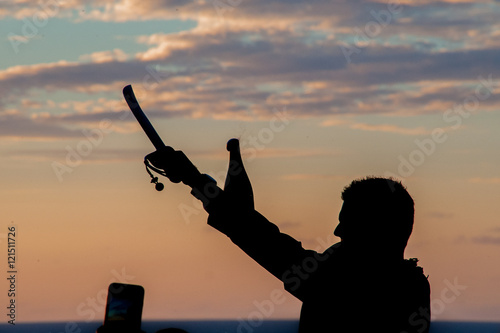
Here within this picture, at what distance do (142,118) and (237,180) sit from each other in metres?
0.71

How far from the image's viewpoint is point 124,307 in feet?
14.2

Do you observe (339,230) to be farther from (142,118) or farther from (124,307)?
(124,307)

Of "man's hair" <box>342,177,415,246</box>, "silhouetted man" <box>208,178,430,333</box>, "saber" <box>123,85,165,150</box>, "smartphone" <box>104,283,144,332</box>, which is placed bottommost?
"smartphone" <box>104,283,144,332</box>

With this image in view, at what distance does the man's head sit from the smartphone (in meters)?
2.01

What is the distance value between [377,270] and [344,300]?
0.29 metres

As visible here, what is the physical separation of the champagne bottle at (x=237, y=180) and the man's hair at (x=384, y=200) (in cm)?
59

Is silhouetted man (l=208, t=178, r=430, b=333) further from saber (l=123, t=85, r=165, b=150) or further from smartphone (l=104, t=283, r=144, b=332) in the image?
smartphone (l=104, t=283, r=144, b=332)

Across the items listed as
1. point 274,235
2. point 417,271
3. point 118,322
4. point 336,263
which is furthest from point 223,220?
point 118,322

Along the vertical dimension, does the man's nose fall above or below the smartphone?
above

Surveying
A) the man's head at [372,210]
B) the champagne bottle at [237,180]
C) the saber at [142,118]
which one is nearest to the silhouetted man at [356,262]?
the man's head at [372,210]

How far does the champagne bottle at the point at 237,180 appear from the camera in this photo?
6.16m

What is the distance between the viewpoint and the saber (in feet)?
19.4

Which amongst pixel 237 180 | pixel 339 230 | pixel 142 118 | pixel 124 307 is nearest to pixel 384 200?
pixel 339 230

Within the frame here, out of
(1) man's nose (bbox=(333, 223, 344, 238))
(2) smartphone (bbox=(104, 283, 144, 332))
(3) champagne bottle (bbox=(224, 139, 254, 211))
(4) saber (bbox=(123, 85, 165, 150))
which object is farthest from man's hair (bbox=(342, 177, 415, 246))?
(2) smartphone (bbox=(104, 283, 144, 332))
